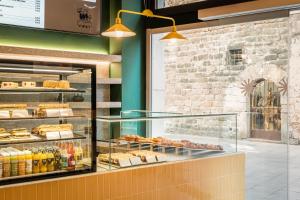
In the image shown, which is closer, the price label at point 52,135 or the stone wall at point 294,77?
the price label at point 52,135

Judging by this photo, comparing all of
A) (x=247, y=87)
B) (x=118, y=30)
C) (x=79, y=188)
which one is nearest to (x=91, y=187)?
(x=79, y=188)

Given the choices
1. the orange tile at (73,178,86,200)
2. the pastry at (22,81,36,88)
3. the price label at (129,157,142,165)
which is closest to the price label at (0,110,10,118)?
the pastry at (22,81,36,88)

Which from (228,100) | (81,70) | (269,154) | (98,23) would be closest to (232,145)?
(269,154)

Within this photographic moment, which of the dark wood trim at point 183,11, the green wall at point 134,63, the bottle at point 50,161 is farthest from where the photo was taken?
the green wall at point 134,63

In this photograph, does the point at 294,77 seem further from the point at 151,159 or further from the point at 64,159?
the point at 64,159

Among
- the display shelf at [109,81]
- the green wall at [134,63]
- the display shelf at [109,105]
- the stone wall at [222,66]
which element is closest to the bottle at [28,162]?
the stone wall at [222,66]

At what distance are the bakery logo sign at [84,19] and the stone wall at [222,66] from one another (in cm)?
136

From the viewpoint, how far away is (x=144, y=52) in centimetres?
645

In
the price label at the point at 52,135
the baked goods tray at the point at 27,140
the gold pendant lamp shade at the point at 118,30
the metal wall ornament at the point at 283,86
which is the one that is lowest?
the baked goods tray at the point at 27,140

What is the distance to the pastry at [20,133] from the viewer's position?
3026 millimetres

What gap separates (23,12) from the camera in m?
5.03

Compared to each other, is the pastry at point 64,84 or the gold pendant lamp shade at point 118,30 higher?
the gold pendant lamp shade at point 118,30

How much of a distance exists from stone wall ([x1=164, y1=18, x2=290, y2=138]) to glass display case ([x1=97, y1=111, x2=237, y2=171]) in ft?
0.34

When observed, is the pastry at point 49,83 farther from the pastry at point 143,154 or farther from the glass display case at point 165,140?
the pastry at point 143,154
